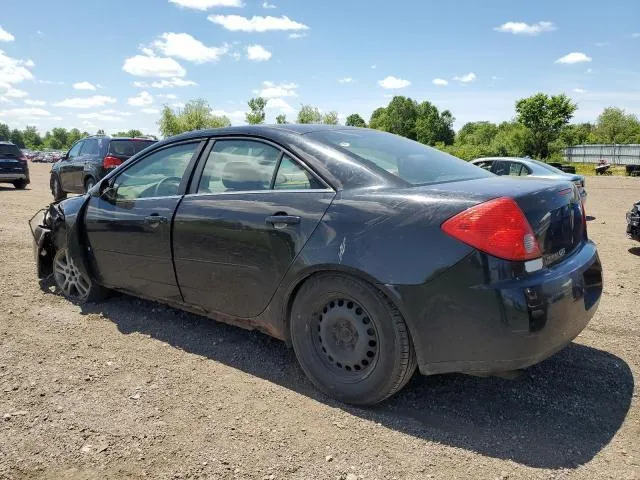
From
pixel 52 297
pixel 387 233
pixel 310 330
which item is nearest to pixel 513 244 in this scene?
pixel 387 233

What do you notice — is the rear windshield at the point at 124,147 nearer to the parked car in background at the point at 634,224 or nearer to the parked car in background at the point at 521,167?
the parked car in background at the point at 521,167

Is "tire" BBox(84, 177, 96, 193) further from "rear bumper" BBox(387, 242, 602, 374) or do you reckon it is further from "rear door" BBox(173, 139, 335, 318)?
"rear bumper" BBox(387, 242, 602, 374)

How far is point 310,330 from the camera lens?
2.91 m

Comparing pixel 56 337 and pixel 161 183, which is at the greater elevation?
pixel 161 183

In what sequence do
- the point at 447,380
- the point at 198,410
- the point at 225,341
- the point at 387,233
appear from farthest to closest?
the point at 225,341 < the point at 447,380 < the point at 198,410 < the point at 387,233

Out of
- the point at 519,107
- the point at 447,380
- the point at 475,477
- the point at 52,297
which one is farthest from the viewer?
the point at 519,107

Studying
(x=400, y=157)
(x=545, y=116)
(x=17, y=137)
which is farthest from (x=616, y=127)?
(x=17, y=137)

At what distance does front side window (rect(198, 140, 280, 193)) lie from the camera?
10.4 ft

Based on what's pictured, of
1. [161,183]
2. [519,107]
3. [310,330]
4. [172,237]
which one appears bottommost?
[310,330]

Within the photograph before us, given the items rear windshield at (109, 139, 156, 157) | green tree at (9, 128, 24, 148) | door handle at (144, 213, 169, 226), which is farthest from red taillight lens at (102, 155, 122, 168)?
green tree at (9, 128, 24, 148)

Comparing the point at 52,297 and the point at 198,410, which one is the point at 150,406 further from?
the point at 52,297

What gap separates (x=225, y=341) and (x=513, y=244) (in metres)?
2.29

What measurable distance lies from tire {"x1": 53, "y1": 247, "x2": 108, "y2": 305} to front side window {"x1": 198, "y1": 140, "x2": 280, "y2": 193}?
179 cm

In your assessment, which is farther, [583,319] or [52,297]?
[52,297]
